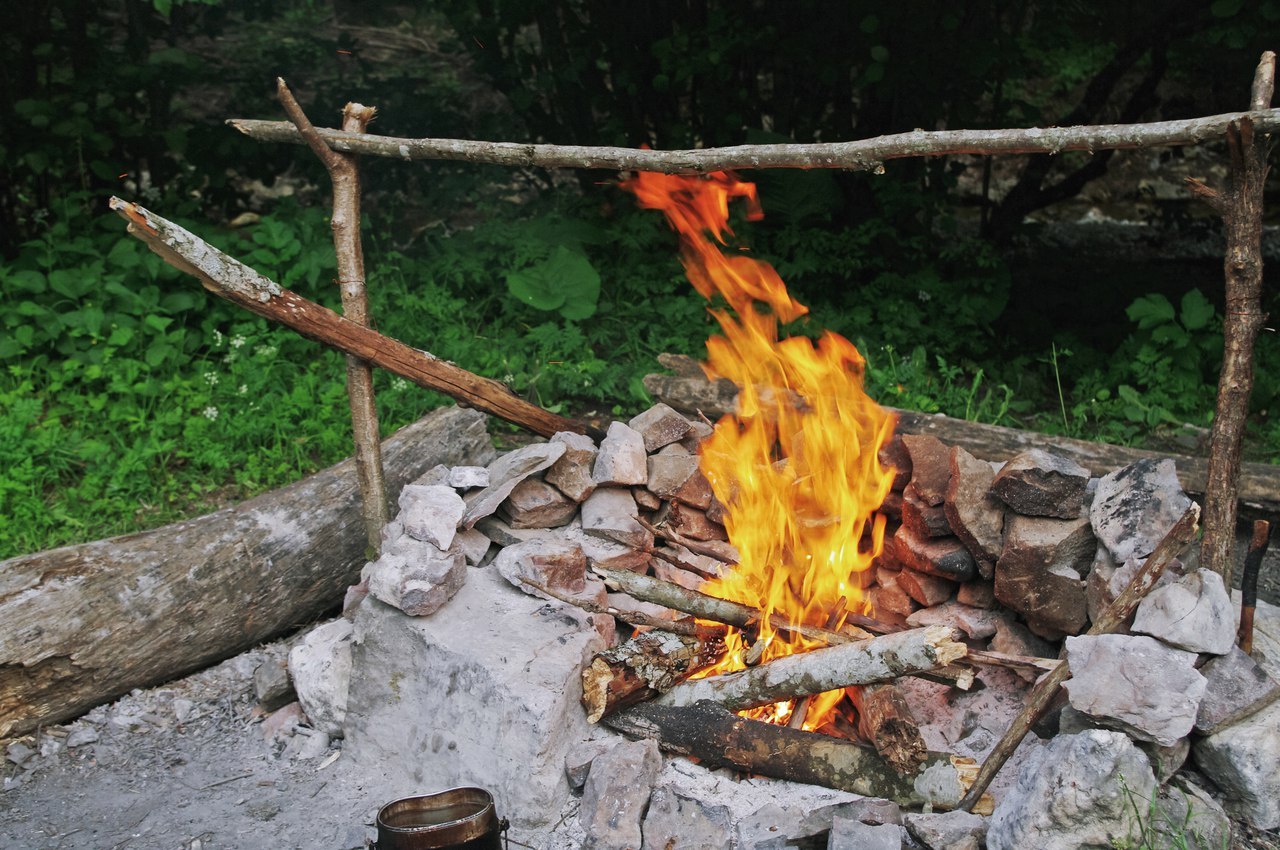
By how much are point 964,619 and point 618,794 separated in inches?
54.6

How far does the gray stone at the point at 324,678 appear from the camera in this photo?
12.0 feet

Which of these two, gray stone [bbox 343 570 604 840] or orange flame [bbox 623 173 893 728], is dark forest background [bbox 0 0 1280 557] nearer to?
orange flame [bbox 623 173 893 728]

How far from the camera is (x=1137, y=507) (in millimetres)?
3363

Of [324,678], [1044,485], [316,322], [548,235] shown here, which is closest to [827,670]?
[1044,485]

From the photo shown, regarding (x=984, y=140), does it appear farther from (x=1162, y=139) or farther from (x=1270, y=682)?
(x=1270, y=682)

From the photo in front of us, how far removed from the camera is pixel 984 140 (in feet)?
10.2

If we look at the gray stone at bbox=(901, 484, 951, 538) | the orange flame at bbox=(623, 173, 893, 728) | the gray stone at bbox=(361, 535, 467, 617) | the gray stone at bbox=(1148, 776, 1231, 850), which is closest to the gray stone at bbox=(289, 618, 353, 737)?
the gray stone at bbox=(361, 535, 467, 617)

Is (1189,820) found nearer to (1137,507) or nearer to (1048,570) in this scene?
(1048,570)

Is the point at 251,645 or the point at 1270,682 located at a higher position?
the point at 1270,682

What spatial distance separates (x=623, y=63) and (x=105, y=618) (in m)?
5.08

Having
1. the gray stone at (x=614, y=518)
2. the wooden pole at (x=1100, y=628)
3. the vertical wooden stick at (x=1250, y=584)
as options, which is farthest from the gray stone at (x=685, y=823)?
the vertical wooden stick at (x=1250, y=584)

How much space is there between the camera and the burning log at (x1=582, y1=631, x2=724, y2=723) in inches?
132

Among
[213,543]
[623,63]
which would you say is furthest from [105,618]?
[623,63]

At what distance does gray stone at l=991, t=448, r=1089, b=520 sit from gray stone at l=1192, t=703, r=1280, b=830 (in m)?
0.80
